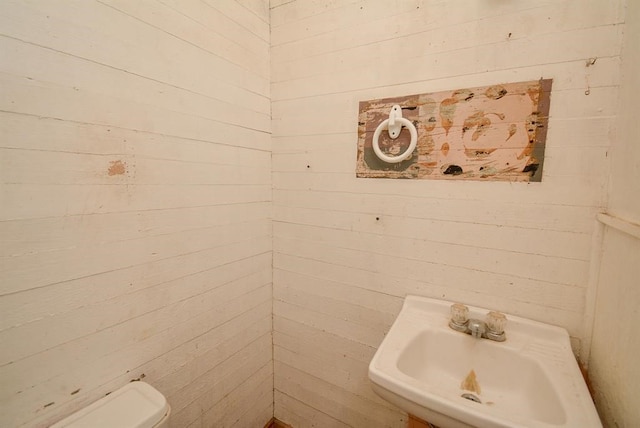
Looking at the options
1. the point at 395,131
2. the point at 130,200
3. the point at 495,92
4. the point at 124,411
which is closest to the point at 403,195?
the point at 395,131

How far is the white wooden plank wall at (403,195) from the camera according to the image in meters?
0.85

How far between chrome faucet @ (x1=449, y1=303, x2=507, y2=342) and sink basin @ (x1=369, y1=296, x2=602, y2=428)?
0.02 m

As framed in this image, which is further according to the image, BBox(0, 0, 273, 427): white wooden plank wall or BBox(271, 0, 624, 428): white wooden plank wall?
BBox(271, 0, 624, 428): white wooden plank wall

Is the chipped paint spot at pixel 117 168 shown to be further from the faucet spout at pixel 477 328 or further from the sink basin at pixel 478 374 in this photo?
the faucet spout at pixel 477 328

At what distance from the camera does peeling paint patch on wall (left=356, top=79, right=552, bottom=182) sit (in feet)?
2.93

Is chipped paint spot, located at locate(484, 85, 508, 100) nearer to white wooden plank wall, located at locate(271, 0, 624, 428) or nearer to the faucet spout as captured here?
white wooden plank wall, located at locate(271, 0, 624, 428)

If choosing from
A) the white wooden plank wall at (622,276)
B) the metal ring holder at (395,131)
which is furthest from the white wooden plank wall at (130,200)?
the white wooden plank wall at (622,276)

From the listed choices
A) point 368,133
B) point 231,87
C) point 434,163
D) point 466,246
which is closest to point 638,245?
point 466,246

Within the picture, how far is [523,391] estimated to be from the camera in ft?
2.74

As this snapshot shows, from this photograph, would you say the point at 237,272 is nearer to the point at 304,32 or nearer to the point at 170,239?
the point at 170,239

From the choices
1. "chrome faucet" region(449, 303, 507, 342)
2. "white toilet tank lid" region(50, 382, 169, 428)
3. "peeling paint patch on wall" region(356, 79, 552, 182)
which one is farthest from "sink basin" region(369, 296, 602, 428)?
"white toilet tank lid" region(50, 382, 169, 428)

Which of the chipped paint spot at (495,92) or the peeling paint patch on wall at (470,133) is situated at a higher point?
the chipped paint spot at (495,92)

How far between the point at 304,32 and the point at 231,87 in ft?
1.41

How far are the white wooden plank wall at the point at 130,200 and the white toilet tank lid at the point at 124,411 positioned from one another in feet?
0.13
